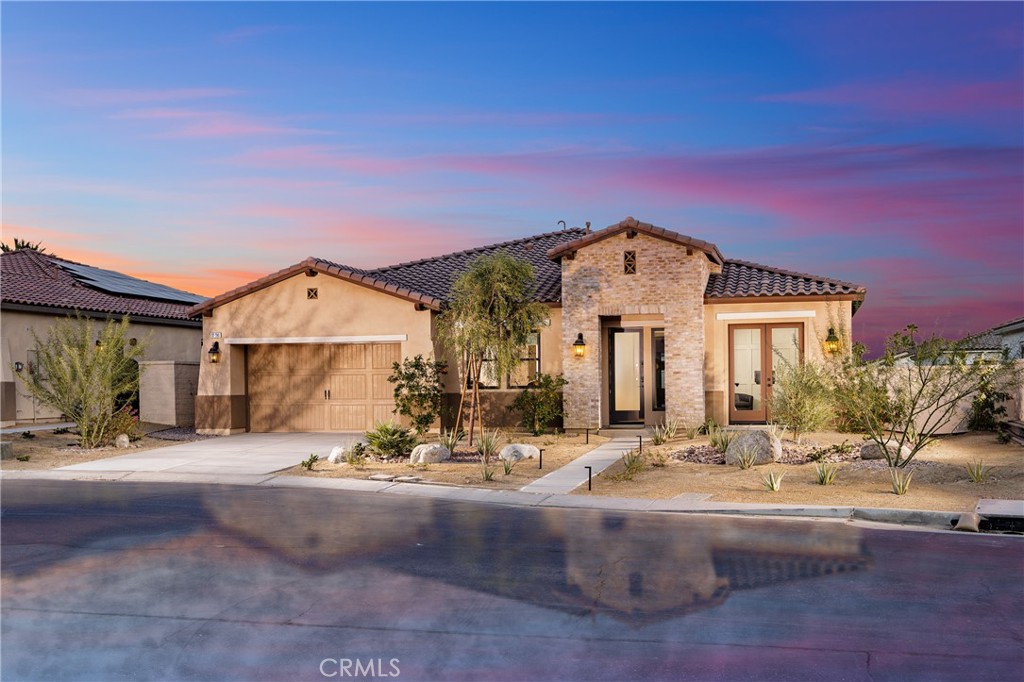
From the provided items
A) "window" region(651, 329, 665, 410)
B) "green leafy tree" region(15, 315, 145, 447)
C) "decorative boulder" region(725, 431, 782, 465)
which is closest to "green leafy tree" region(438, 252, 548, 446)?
"window" region(651, 329, 665, 410)

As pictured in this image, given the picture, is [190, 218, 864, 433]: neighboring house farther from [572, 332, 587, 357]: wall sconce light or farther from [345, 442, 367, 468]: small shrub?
[345, 442, 367, 468]: small shrub

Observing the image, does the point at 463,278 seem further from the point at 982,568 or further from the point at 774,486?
the point at 982,568

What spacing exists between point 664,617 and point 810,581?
1.95 meters

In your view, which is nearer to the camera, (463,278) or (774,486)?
(774,486)

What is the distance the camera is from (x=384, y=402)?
24.6 meters

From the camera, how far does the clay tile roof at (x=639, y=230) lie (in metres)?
22.6

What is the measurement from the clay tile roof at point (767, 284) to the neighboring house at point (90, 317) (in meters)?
14.9

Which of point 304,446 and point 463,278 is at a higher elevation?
point 463,278

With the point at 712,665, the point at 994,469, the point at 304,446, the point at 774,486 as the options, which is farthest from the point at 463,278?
the point at 712,665

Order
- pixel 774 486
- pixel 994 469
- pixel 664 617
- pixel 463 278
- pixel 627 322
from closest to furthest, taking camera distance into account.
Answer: pixel 664 617 → pixel 774 486 → pixel 994 469 → pixel 463 278 → pixel 627 322

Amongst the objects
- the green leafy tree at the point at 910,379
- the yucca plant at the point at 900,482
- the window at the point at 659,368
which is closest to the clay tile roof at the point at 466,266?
the window at the point at 659,368

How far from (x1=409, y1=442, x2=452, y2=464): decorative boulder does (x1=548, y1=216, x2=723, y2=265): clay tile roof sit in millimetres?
7268

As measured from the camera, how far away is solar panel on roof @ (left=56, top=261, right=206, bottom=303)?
32.3 meters

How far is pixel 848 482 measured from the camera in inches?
583
